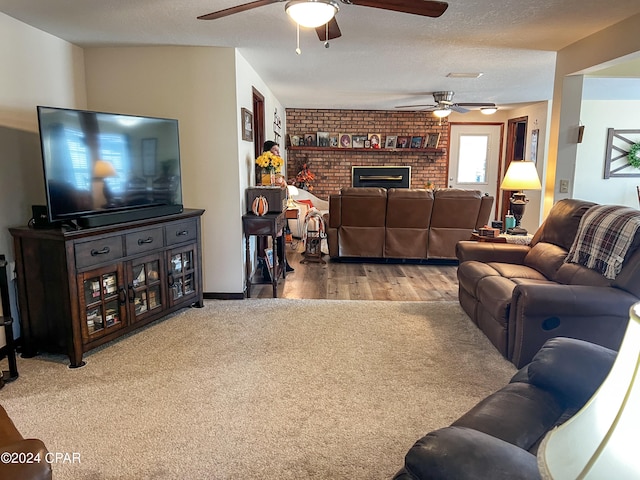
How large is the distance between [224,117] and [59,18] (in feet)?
4.56

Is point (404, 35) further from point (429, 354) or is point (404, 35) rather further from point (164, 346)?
point (164, 346)

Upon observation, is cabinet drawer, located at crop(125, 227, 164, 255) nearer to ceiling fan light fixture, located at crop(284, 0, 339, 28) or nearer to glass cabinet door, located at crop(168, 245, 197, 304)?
glass cabinet door, located at crop(168, 245, 197, 304)

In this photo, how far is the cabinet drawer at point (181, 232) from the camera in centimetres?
361

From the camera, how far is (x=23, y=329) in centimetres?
303

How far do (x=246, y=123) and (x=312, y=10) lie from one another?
2.44 m

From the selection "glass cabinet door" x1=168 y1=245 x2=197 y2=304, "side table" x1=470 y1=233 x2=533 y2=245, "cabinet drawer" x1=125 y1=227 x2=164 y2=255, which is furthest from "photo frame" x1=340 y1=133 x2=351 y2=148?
"cabinet drawer" x1=125 y1=227 x2=164 y2=255

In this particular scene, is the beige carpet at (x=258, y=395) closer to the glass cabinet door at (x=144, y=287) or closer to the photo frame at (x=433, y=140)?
the glass cabinet door at (x=144, y=287)

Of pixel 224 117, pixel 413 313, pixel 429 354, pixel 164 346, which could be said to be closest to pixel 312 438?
pixel 429 354

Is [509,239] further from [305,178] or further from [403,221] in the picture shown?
[305,178]

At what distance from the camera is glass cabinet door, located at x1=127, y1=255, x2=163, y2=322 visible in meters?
3.30

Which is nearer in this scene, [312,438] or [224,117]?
[312,438]

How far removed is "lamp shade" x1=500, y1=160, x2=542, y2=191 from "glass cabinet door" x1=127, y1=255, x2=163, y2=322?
126 inches

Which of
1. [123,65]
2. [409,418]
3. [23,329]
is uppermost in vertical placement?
[123,65]

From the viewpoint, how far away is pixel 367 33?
3461 millimetres
